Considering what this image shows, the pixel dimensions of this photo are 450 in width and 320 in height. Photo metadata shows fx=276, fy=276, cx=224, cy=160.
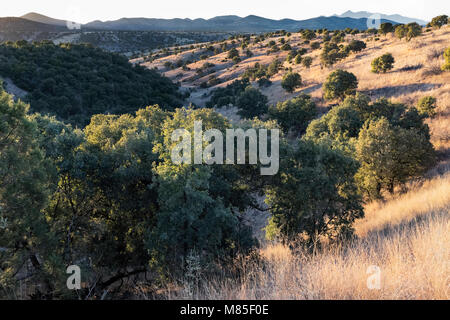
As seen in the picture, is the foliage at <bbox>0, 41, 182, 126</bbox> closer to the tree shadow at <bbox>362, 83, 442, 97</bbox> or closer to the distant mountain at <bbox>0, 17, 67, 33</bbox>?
the tree shadow at <bbox>362, 83, 442, 97</bbox>

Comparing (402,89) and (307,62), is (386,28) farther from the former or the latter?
(402,89)

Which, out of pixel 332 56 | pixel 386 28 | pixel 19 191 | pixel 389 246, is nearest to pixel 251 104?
pixel 332 56

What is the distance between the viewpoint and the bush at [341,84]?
3644 cm

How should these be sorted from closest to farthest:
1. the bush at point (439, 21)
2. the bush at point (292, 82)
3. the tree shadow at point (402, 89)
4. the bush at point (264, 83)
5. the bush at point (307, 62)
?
the tree shadow at point (402, 89), the bush at point (292, 82), the bush at point (439, 21), the bush at point (307, 62), the bush at point (264, 83)

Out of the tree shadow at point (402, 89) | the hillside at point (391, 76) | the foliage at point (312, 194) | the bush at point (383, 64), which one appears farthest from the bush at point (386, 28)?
the foliage at point (312, 194)

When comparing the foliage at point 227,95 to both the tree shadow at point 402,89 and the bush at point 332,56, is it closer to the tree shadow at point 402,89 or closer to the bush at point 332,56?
the bush at point 332,56

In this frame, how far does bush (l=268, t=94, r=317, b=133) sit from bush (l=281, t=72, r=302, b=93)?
10.2m

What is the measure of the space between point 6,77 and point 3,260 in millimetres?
51509

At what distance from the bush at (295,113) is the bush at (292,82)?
1025cm

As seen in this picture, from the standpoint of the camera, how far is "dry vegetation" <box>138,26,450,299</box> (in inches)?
188

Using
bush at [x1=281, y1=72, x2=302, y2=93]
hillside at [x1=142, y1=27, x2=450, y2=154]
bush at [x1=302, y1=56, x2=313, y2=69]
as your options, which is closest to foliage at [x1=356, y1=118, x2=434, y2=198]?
hillside at [x1=142, y1=27, x2=450, y2=154]

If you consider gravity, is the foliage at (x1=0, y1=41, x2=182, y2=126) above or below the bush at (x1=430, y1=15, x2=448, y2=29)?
below

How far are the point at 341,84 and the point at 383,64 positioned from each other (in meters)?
8.49

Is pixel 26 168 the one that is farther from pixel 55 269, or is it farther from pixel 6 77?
pixel 6 77
